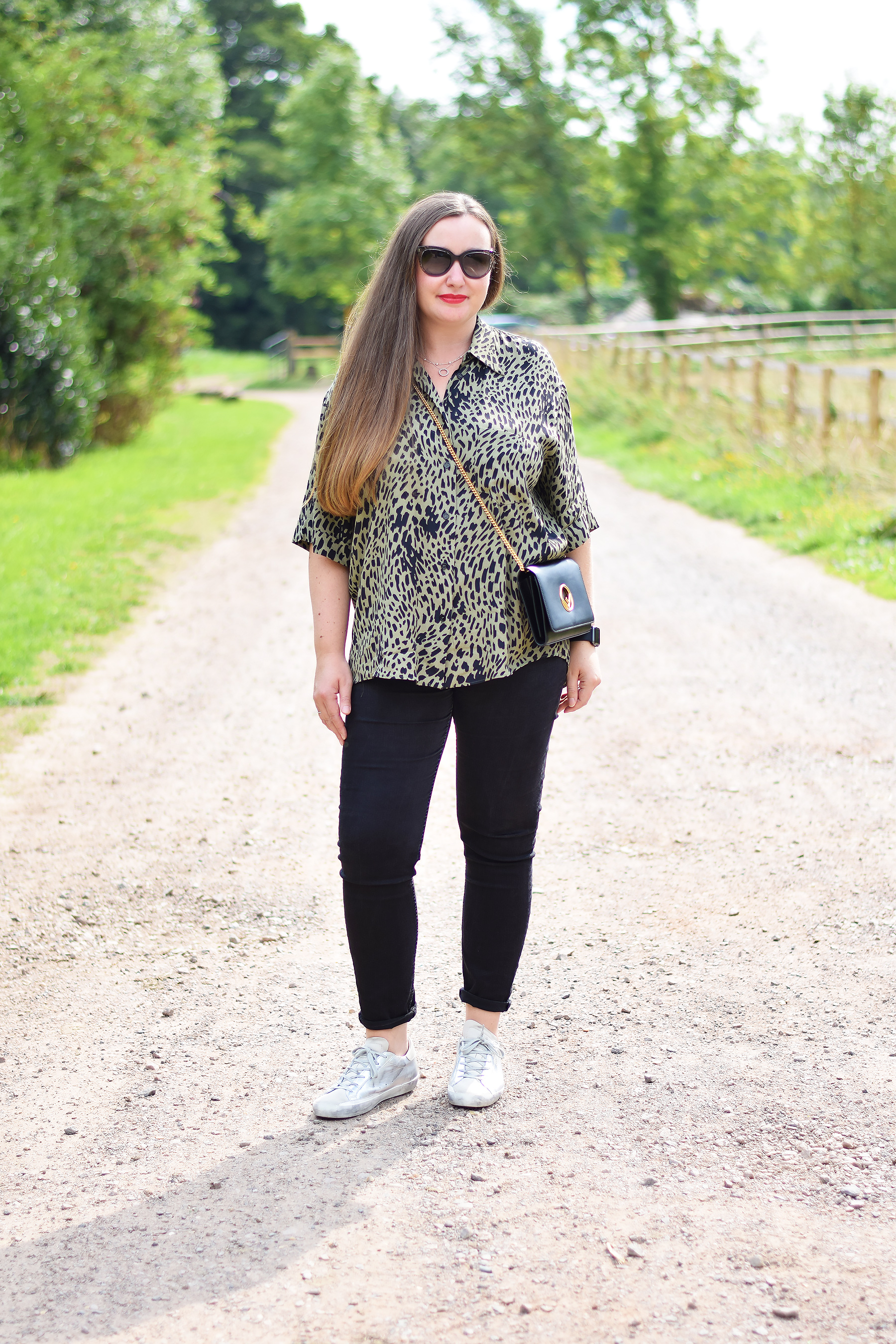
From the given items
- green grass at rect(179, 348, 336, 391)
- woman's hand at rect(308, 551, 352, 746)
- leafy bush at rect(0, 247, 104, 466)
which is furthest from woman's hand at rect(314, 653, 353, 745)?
green grass at rect(179, 348, 336, 391)

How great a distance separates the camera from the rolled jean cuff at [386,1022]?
294 centimetres

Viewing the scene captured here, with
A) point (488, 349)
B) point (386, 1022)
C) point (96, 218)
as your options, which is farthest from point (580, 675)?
point (96, 218)

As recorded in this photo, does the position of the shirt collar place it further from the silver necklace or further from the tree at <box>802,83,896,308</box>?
the tree at <box>802,83,896,308</box>

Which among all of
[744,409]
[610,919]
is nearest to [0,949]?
[610,919]

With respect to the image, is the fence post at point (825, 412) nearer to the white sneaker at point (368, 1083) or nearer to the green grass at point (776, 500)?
the green grass at point (776, 500)

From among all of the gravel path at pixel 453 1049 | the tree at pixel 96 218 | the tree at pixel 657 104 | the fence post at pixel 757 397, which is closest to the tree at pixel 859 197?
the tree at pixel 657 104

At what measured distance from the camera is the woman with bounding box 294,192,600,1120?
106 inches

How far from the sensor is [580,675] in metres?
2.92

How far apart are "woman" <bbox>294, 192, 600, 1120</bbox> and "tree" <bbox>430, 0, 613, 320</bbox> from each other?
4870 cm

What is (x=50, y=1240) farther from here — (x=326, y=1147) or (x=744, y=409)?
(x=744, y=409)

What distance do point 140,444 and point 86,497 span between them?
665 centimetres

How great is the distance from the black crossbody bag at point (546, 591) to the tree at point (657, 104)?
44.9 metres

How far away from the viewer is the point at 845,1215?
8.00 ft

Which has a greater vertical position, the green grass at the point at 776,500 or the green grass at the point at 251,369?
the green grass at the point at 776,500
